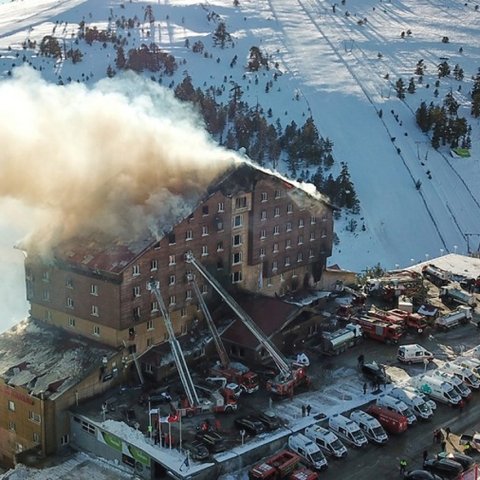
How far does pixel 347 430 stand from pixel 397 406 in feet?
10.9

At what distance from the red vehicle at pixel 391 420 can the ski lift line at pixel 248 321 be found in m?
4.95

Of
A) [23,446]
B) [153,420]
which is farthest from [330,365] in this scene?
[23,446]

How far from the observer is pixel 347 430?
3506 centimetres

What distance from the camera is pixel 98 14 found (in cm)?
14738

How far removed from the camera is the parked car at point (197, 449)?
3263 centimetres

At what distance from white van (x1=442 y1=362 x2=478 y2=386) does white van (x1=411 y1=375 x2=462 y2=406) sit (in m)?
1.53

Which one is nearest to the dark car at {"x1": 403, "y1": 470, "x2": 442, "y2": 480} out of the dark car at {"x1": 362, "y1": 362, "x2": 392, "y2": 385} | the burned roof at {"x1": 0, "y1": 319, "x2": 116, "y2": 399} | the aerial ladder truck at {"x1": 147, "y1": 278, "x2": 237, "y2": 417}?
the dark car at {"x1": 362, "y1": 362, "x2": 392, "y2": 385}

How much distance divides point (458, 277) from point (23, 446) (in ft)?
109

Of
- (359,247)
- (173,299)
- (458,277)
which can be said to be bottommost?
(359,247)

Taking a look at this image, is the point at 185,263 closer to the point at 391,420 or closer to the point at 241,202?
the point at 241,202

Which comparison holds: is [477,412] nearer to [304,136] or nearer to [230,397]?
[230,397]

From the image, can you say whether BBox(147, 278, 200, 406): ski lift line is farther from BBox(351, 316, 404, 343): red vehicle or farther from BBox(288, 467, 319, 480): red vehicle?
BBox(351, 316, 404, 343): red vehicle

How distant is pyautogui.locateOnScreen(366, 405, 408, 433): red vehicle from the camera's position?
35.9 metres

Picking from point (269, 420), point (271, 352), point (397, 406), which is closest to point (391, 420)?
point (397, 406)
